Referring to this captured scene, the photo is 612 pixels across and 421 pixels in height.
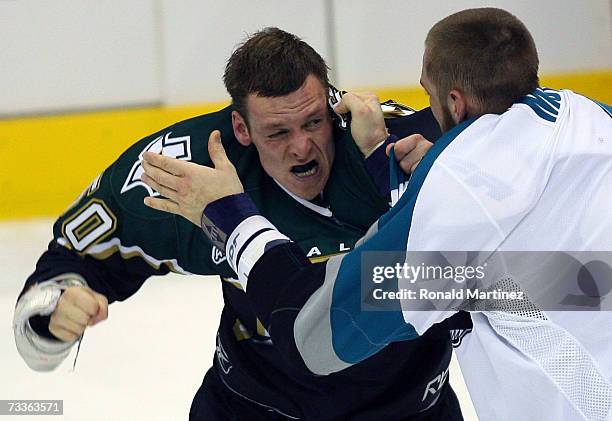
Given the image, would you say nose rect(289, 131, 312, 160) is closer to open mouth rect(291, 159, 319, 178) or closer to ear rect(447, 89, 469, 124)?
open mouth rect(291, 159, 319, 178)

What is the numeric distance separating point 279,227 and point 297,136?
179 millimetres

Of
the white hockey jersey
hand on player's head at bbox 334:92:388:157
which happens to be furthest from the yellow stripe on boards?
Answer: the white hockey jersey

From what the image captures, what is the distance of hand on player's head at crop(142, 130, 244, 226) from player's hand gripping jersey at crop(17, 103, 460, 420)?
0.21 m

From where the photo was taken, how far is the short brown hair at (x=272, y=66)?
209cm

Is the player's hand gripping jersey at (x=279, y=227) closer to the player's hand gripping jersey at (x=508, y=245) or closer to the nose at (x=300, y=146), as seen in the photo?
the nose at (x=300, y=146)

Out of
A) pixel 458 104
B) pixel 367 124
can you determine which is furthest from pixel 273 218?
pixel 458 104

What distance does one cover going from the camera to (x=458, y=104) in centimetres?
157

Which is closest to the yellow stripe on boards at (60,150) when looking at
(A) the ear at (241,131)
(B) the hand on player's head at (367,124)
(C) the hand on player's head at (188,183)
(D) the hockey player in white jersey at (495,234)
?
(A) the ear at (241,131)

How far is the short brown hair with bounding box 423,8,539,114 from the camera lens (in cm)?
153

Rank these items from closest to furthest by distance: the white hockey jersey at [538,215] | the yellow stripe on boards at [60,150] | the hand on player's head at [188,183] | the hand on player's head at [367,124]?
the white hockey jersey at [538,215]
the hand on player's head at [188,183]
the hand on player's head at [367,124]
the yellow stripe on boards at [60,150]

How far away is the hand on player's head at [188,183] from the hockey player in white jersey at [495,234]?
0.54 ft

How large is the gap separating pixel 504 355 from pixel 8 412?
6.74ft

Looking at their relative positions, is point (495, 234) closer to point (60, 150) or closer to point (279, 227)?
point (279, 227)

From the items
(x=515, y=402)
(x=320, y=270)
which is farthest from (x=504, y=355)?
(x=320, y=270)
